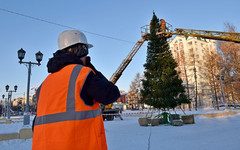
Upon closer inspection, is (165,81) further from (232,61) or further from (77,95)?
(232,61)

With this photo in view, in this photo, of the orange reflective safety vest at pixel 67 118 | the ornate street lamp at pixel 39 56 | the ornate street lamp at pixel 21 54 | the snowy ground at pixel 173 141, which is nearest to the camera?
the orange reflective safety vest at pixel 67 118

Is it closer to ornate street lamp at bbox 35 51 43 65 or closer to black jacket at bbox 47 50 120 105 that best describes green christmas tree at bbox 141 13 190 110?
ornate street lamp at bbox 35 51 43 65

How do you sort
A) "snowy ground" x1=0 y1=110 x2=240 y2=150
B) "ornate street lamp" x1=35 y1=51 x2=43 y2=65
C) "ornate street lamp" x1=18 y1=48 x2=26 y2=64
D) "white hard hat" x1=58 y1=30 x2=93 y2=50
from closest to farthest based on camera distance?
1. "white hard hat" x1=58 y1=30 x2=93 y2=50
2. "snowy ground" x1=0 y1=110 x2=240 y2=150
3. "ornate street lamp" x1=18 y1=48 x2=26 y2=64
4. "ornate street lamp" x1=35 y1=51 x2=43 y2=65

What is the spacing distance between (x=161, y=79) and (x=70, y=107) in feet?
38.9

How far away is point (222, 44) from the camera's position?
3331 cm

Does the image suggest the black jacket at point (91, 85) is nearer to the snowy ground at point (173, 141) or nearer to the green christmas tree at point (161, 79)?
the snowy ground at point (173, 141)

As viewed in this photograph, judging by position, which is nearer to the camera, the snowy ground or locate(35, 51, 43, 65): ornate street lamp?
the snowy ground

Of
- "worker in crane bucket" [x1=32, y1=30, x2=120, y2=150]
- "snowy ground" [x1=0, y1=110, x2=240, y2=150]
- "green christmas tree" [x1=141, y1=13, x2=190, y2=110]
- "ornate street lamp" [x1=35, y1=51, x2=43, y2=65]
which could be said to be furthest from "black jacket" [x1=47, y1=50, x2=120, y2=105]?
"green christmas tree" [x1=141, y1=13, x2=190, y2=110]

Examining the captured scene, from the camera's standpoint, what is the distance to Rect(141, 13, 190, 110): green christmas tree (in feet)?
40.4

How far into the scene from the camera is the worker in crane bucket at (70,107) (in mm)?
1443

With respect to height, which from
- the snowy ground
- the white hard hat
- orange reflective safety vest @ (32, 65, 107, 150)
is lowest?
the snowy ground

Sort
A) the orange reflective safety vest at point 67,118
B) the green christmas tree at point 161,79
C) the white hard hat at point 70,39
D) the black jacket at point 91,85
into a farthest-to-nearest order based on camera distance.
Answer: the green christmas tree at point 161,79
the white hard hat at point 70,39
the black jacket at point 91,85
the orange reflective safety vest at point 67,118

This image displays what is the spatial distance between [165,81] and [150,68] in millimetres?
1768

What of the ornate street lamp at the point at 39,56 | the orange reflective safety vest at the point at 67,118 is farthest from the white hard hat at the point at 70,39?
the ornate street lamp at the point at 39,56
